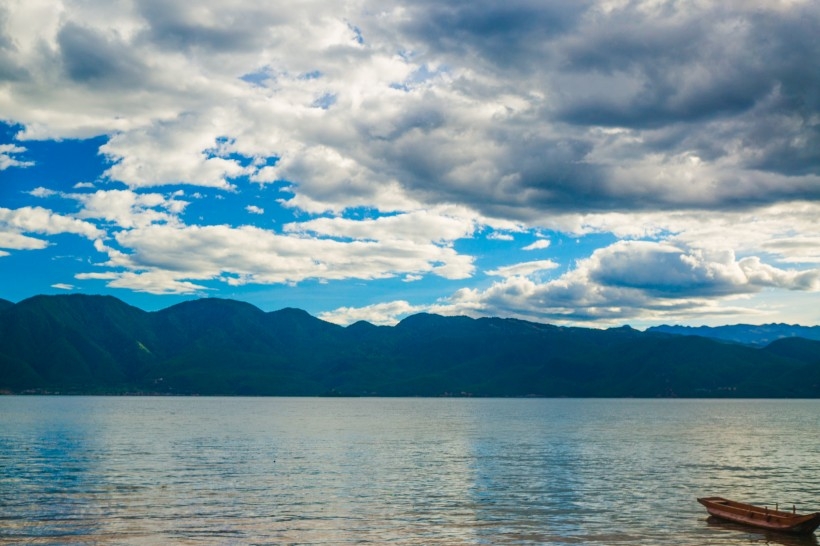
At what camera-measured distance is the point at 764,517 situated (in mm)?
66500

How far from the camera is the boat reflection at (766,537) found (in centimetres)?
6210

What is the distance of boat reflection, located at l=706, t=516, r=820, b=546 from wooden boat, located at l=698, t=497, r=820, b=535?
0.39m

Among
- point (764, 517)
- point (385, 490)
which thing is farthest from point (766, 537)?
point (385, 490)

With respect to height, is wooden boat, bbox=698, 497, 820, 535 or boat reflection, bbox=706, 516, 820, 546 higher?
wooden boat, bbox=698, 497, 820, 535

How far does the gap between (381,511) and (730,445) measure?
117m

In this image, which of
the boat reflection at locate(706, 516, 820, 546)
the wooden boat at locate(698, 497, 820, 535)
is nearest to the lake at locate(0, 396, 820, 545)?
the boat reflection at locate(706, 516, 820, 546)

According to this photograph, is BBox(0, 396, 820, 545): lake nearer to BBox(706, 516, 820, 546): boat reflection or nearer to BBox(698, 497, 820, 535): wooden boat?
BBox(706, 516, 820, 546): boat reflection

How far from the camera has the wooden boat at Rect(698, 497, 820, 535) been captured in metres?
63.3

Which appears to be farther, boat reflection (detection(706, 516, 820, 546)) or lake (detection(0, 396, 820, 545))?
lake (detection(0, 396, 820, 545))

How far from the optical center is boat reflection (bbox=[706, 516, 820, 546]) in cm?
6210

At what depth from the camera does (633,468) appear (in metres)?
114

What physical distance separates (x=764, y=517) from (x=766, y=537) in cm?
280

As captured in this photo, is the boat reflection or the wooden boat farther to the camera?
the wooden boat

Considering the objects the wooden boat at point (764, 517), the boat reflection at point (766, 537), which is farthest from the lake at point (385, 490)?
the wooden boat at point (764, 517)
